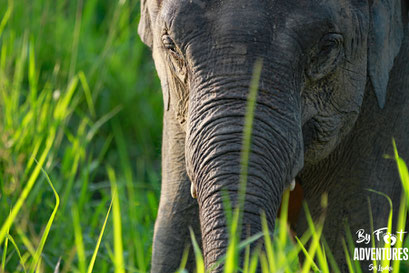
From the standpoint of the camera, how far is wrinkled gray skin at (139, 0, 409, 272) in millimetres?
2906

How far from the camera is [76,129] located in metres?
5.71

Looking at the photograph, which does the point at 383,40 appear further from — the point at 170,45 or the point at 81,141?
the point at 81,141

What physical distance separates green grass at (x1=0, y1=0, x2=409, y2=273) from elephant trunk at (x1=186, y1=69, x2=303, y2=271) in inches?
2.7

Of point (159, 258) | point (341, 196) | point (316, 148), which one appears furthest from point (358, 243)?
point (159, 258)

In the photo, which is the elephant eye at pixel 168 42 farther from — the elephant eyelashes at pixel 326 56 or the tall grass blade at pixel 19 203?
the tall grass blade at pixel 19 203

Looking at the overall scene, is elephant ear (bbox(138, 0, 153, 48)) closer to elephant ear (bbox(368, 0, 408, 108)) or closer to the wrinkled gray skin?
the wrinkled gray skin

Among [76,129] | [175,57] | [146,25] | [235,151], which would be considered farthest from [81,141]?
[235,151]

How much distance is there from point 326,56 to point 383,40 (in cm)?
30

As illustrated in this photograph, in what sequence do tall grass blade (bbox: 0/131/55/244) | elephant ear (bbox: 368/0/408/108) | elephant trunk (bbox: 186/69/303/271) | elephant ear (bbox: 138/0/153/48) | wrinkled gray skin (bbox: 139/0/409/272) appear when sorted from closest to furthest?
tall grass blade (bbox: 0/131/55/244) → elephant trunk (bbox: 186/69/303/271) → wrinkled gray skin (bbox: 139/0/409/272) → elephant ear (bbox: 368/0/408/108) → elephant ear (bbox: 138/0/153/48)

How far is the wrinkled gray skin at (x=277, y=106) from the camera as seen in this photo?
2.91m

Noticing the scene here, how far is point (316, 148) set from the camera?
134 inches

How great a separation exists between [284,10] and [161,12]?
1.44ft

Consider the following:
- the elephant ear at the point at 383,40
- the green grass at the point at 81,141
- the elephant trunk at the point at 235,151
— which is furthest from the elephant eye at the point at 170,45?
the elephant ear at the point at 383,40

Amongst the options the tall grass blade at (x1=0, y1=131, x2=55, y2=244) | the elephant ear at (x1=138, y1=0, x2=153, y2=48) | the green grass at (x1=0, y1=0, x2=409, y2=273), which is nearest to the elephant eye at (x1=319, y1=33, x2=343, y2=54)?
the green grass at (x1=0, y1=0, x2=409, y2=273)
